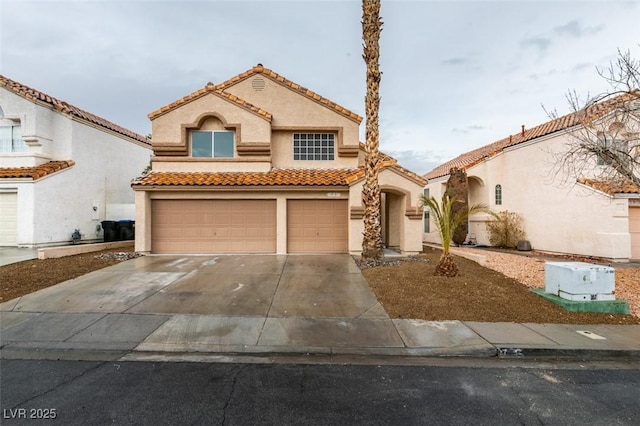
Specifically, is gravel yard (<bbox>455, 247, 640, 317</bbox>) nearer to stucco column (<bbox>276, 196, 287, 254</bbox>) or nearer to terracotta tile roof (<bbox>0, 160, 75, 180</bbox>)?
stucco column (<bbox>276, 196, 287, 254</bbox>)

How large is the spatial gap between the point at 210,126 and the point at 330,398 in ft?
45.4

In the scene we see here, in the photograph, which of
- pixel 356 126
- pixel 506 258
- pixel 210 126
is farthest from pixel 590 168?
pixel 210 126

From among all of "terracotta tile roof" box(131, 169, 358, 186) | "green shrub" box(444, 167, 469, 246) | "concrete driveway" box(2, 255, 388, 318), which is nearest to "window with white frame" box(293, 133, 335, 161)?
"terracotta tile roof" box(131, 169, 358, 186)

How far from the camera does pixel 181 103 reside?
1450 cm

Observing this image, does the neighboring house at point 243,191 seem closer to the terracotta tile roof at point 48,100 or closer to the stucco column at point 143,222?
the stucco column at point 143,222

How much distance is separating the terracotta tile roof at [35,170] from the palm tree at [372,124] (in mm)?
14473

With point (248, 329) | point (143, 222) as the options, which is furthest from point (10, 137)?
point (248, 329)

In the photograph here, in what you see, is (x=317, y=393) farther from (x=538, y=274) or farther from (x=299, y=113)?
(x=299, y=113)

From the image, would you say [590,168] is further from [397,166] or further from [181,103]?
[181,103]

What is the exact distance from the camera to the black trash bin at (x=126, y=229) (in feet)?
56.3

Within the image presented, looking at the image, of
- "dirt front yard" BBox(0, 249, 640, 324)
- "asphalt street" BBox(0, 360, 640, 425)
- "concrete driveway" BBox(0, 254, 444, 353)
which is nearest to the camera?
Answer: "asphalt street" BBox(0, 360, 640, 425)

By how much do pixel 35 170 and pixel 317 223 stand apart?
13.2 meters

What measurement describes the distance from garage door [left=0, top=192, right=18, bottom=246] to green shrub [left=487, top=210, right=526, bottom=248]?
919 inches

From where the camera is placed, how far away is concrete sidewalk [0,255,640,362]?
4.95 m
